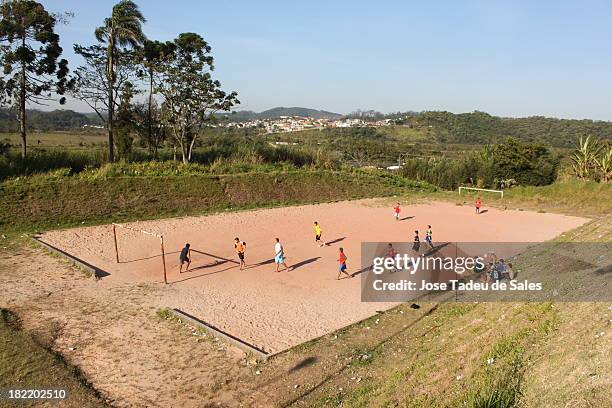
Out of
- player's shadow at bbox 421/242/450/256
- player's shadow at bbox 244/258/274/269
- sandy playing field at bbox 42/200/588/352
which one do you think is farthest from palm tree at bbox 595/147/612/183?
player's shadow at bbox 244/258/274/269

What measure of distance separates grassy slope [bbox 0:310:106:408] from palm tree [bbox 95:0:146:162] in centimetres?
2068

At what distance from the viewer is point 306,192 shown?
30.3 m

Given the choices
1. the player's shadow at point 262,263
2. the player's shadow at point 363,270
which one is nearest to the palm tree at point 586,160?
the player's shadow at point 363,270

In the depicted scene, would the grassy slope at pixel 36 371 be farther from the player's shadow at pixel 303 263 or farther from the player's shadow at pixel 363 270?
the player's shadow at pixel 363 270

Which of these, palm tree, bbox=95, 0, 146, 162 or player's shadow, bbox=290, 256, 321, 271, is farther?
palm tree, bbox=95, 0, 146, 162

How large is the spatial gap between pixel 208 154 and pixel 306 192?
9323mm

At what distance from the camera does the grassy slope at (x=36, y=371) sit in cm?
818

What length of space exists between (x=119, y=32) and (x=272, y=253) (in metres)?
18.1

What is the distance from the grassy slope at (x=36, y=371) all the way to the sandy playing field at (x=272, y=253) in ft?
10.8

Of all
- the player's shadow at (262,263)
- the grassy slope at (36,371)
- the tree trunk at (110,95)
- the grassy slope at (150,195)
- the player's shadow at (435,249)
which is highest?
the tree trunk at (110,95)

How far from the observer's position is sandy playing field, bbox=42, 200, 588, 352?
1193 cm

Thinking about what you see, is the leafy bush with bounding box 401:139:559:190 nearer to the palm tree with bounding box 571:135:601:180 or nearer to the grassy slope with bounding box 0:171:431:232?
the palm tree with bounding box 571:135:601:180

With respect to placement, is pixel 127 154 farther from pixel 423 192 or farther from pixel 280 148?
pixel 423 192

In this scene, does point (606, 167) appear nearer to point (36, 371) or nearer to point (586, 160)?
point (586, 160)
